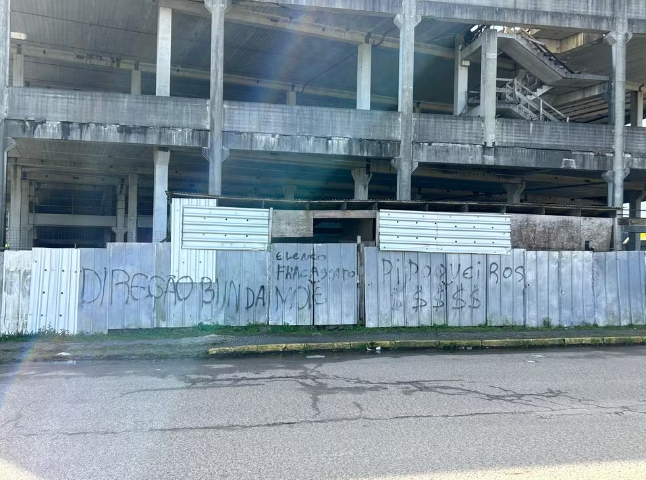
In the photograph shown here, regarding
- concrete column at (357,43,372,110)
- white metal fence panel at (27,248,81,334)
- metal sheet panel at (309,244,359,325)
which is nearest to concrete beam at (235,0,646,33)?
concrete column at (357,43,372,110)

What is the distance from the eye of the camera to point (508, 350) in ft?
33.5

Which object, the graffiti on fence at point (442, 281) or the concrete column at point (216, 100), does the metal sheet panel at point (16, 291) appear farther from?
the graffiti on fence at point (442, 281)

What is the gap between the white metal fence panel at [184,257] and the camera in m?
11.1

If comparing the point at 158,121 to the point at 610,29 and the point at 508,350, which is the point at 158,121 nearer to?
the point at 508,350

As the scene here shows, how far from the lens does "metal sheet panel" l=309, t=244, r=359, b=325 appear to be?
1153 centimetres

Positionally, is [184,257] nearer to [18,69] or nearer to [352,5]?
[352,5]

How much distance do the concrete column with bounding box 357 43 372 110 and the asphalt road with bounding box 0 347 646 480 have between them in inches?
504

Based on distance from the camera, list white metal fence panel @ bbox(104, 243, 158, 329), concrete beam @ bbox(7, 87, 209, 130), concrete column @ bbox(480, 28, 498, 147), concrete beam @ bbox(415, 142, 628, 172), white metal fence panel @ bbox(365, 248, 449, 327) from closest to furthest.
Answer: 1. white metal fence panel @ bbox(104, 243, 158, 329)
2. white metal fence panel @ bbox(365, 248, 449, 327)
3. concrete beam @ bbox(7, 87, 209, 130)
4. concrete beam @ bbox(415, 142, 628, 172)
5. concrete column @ bbox(480, 28, 498, 147)

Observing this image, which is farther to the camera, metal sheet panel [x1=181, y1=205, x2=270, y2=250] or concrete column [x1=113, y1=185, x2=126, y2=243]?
concrete column [x1=113, y1=185, x2=126, y2=243]

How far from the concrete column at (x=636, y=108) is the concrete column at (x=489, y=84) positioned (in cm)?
1064

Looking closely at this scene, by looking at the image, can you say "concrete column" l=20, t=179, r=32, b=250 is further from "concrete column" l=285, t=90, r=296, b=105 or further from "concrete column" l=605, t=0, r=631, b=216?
"concrete column" l=605, t=0, r=631, b=216

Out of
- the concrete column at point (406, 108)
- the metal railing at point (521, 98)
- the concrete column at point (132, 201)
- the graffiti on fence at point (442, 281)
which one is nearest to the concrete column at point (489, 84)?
the metal railing at point (521, 98)

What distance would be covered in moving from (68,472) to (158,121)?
13.7 m

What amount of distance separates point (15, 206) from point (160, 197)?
13317mm
